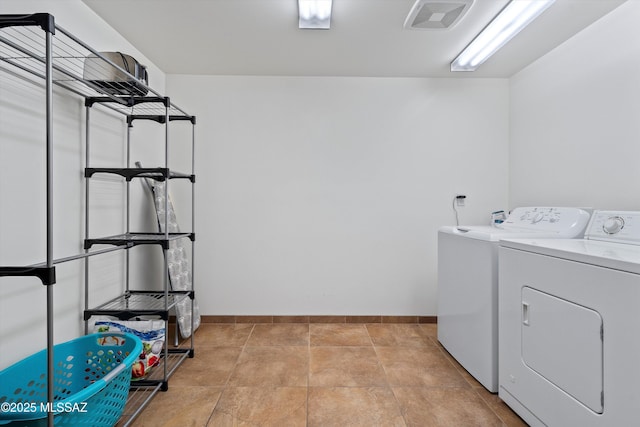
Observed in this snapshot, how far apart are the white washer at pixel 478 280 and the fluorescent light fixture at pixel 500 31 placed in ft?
3.80

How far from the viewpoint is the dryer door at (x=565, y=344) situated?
47.2 inches

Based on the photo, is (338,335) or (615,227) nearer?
(615,227)

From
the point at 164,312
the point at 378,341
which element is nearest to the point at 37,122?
the point at 164,312

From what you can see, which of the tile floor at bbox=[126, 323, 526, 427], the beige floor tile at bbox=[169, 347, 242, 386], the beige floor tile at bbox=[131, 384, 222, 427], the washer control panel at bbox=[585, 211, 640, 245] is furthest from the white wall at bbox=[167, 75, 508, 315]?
the washer control panel at bbox=[585, 211, 640, 245]

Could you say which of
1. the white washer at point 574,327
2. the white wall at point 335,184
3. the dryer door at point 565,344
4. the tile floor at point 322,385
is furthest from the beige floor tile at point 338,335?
the dryer door at point 565,344

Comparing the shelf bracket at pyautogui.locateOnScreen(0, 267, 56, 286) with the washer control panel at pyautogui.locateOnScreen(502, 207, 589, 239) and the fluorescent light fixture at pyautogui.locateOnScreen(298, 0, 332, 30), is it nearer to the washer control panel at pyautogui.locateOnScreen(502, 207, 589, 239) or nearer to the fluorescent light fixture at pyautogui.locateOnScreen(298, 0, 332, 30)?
the fluorescent light fixture at pyautogui.locateOnScreen(298, 0, 332, 30)

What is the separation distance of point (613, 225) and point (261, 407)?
2079mm

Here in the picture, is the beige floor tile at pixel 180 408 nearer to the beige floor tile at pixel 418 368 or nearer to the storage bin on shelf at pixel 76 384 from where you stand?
the storage bin on shelf at pixel 76 384

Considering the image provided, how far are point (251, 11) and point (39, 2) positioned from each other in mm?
1037

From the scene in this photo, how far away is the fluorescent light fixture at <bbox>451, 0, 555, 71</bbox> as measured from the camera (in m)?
1.78

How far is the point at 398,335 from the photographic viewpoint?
266 cm

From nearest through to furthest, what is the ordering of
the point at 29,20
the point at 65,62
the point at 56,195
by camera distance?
the point at 29,20, the point at 56,195, the point at 65,62

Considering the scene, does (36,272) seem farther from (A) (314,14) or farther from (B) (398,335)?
(B) (398,335)

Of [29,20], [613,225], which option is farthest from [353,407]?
[29,20]
